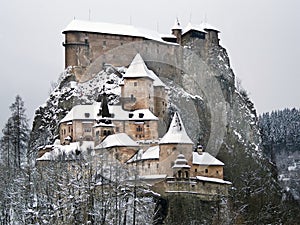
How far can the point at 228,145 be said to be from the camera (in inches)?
3250

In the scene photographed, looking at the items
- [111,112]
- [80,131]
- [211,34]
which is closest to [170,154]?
[111,112]

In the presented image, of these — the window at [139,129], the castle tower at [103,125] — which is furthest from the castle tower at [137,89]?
the castle tower at [103,125]

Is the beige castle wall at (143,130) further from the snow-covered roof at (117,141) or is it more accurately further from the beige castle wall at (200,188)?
the beige castle wall at (200,188)

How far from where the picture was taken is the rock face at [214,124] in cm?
6044

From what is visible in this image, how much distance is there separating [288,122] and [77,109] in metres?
44.5

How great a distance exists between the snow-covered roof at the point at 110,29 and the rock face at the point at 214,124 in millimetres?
3716

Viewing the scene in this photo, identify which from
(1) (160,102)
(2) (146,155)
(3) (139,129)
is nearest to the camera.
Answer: (2) (146,155)

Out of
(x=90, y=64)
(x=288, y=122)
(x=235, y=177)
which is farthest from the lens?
(x=288, y=122)

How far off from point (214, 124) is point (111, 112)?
53.4ft

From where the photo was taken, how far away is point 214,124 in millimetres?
84625

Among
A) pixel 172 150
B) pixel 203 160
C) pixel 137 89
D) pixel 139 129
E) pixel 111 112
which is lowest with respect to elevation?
pixel 203 160

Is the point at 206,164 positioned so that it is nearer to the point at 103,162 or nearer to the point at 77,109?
the point at 103,162

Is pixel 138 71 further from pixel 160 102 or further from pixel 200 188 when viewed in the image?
pixel 200 188

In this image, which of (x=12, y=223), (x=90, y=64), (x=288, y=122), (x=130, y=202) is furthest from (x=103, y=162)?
(x=288, y=122)
